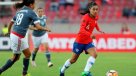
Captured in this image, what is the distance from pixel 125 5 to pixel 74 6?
3.44m

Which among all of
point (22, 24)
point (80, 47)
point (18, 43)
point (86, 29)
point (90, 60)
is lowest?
point (90, 60)

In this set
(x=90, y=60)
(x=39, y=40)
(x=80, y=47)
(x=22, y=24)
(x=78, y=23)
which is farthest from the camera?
(x=78, y=23)

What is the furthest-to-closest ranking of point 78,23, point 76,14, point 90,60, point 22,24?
point 76,14
point 78,23
point 90,60
point 22,24

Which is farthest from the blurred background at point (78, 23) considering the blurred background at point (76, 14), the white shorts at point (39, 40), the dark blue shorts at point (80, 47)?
the dark blue shorts at point (80, 47)

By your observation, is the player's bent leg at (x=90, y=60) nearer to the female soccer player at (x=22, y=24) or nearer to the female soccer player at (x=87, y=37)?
the female soccer player at (x=87, y=37)

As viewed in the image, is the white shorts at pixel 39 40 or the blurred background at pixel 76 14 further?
the blurred background at pixel 76 14

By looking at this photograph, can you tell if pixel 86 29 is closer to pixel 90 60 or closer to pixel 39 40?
pixel 90 60

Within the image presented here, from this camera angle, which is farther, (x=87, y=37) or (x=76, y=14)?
(x=76, y=14)

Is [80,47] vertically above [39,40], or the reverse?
[80,47]

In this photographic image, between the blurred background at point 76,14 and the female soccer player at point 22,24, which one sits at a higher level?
the female soccer player at point 22,24

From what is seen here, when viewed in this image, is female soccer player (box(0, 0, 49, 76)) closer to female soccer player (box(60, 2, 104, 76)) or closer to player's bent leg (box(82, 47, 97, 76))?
female soccer player (box(60, 2, 104, 76))

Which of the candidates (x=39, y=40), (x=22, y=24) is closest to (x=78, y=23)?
(x=39, y=40)

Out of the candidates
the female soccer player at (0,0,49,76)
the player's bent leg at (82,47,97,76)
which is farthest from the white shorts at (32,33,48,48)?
the player's bent leg at (82,47,97,76)

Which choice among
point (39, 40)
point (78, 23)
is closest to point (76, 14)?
point (78, 23)
